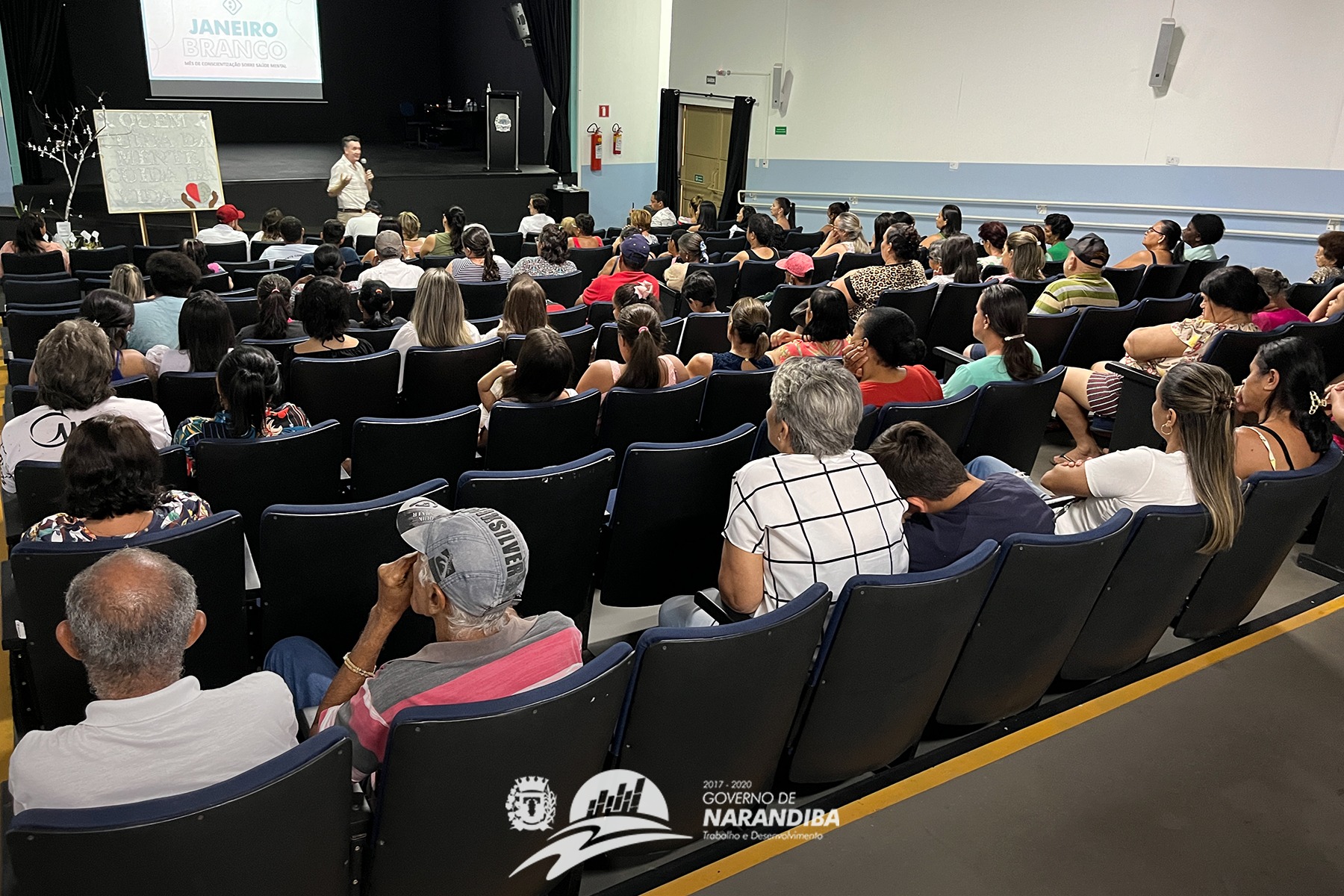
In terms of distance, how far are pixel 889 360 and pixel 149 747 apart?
290 centimetres

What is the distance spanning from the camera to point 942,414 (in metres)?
3.48

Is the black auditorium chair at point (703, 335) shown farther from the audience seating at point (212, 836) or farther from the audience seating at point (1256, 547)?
the audience seating at point (212, 836)

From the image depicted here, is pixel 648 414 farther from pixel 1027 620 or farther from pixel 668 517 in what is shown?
pixel 1027 620

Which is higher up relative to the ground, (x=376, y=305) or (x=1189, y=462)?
(x=1189, y=462)

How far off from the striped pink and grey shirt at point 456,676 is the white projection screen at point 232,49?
14811mm

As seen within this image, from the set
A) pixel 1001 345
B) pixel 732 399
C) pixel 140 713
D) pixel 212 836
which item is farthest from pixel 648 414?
pixel 212 836

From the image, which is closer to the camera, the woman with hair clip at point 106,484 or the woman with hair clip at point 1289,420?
the woman with hair clip at point 106,484

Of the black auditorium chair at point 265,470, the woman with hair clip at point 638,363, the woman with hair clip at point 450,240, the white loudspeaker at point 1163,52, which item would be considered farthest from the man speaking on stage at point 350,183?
the white loudspeaker at point 1163,52

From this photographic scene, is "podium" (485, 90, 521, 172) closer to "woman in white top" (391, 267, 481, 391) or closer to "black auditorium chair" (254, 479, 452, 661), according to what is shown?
"woman in white top" (391, 267, 481, 391)

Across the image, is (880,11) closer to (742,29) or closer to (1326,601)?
(742,29)

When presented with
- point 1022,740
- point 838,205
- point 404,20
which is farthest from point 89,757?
point 404,20

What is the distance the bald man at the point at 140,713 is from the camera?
146 cm

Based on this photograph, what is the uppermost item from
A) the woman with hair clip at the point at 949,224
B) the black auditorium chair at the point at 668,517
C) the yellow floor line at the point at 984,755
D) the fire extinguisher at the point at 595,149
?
the fire extinguisher at the point at 595,149

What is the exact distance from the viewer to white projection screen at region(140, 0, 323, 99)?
44.2 ft
